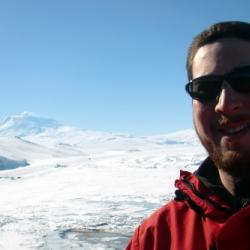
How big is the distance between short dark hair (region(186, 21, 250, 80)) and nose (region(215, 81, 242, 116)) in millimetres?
233

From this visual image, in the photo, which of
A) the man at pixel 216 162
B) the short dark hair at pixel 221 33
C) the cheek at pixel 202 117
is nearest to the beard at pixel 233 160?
the man at pixel 216 162

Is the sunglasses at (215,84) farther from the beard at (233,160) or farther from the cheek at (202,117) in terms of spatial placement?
the beard at (233,160)

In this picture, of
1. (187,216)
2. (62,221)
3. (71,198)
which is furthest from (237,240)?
(71,198)

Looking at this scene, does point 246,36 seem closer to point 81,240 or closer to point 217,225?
point 217,225

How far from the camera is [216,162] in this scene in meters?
1.58

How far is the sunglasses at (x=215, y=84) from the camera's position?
61.8 inches

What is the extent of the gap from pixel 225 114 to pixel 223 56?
10.4 inches

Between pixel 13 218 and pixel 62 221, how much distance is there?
2.05 m

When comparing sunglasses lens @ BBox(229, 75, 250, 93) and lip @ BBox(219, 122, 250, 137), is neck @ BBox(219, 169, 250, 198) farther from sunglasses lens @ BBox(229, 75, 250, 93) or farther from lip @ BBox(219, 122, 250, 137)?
sunglasses lens @ BBox(229, 75, 250, 93)

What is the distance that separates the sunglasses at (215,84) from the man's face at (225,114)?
0.02 m

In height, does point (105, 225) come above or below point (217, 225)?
below

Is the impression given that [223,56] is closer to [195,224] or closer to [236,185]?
[236,185]

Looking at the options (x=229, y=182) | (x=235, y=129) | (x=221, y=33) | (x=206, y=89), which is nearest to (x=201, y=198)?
(x=229, y=182)

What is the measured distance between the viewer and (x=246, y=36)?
66.1 inches
